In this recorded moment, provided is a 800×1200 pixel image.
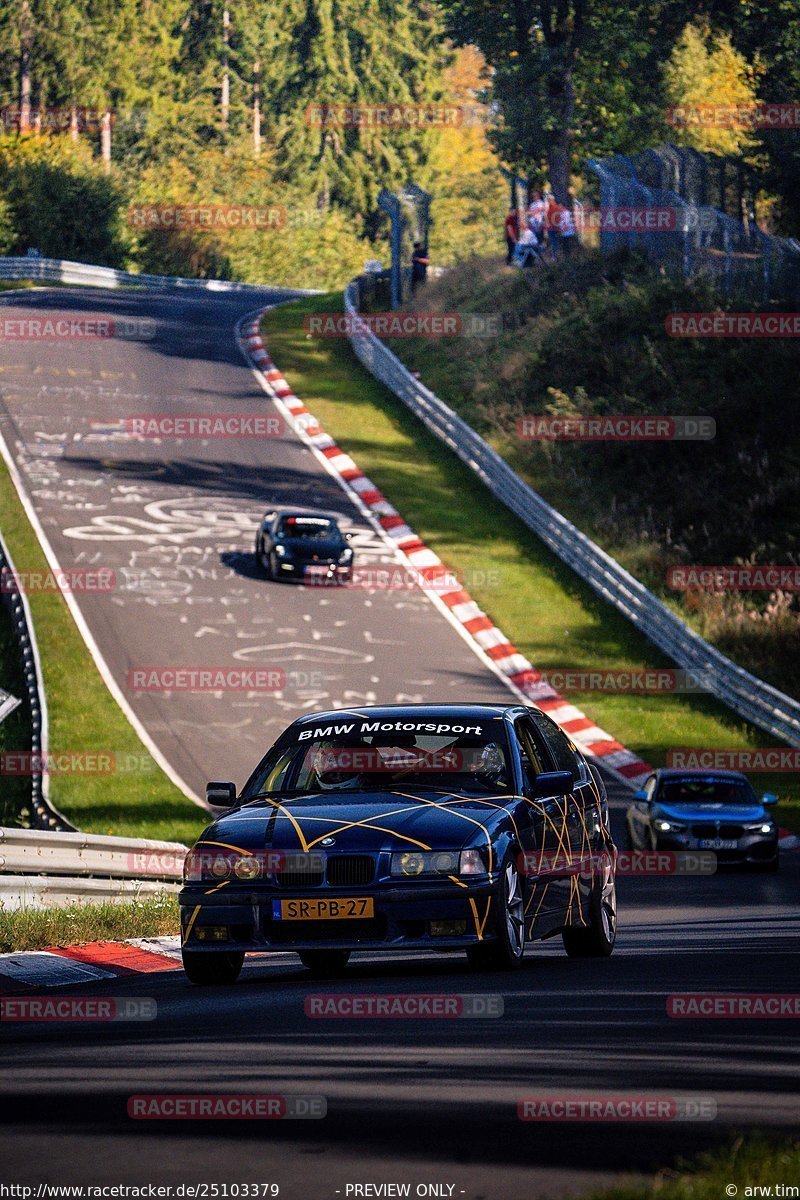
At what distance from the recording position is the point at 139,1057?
7.11m

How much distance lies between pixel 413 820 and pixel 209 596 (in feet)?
72.8

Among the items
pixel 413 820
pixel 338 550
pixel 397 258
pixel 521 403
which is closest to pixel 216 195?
pixel 397 258

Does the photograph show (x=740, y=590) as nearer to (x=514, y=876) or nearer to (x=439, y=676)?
(x=439, y=676)

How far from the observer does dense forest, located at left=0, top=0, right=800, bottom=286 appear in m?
64.8

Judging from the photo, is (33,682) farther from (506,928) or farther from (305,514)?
(506,928)
